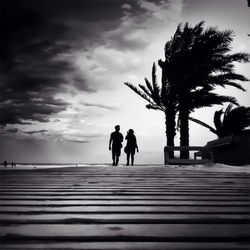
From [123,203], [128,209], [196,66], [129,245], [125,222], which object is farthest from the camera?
[196,66]

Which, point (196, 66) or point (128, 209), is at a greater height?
point (196, 66)

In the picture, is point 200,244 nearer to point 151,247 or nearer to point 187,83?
point 151,247

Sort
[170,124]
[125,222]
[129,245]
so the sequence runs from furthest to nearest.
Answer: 1. [170,124]
2. [125,222]
3. [129,245]

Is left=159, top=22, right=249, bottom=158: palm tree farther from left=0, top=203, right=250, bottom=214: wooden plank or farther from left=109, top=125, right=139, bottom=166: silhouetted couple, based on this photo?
left=0, top=203, right=250, bottom=214: wooden plank

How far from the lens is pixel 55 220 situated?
2.35 meters

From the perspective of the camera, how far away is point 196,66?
17516 mm

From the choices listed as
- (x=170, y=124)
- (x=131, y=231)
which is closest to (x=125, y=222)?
(x=131, y=231)

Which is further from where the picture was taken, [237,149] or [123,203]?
[237,149]

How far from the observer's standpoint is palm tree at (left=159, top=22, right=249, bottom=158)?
17.4 metres

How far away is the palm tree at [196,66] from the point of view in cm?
1744

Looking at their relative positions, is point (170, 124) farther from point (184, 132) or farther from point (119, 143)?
point (119, 143)

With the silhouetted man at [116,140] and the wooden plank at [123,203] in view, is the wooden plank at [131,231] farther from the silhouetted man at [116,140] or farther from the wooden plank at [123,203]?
the silhouetted man at [116,140]

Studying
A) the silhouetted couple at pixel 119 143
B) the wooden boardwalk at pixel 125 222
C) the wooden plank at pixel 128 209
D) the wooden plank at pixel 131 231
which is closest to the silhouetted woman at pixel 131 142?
the silhouetted couple at pixel 119 143

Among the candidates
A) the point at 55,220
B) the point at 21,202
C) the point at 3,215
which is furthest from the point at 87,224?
the point at 21,202
